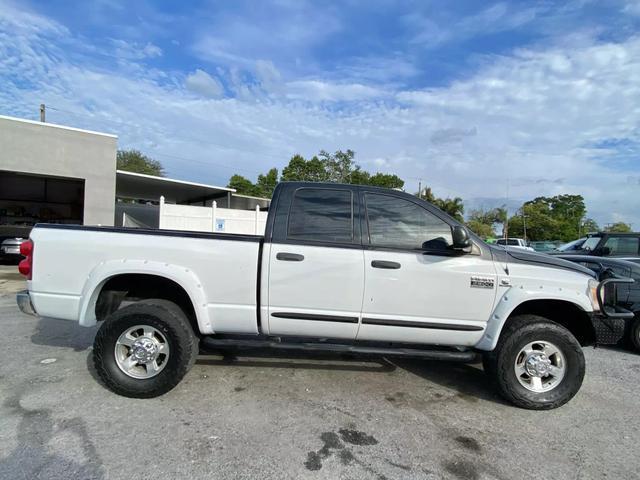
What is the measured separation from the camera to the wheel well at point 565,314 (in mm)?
3598

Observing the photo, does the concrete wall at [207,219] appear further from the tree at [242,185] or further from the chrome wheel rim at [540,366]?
the tree at [242,185]

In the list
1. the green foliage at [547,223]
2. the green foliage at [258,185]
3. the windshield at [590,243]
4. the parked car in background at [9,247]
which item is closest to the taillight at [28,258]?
the windshield at [590,243]

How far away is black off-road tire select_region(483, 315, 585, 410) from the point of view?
11.2 feet

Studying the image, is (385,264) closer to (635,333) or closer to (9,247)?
(635,333)

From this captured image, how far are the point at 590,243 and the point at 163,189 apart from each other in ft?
79.0

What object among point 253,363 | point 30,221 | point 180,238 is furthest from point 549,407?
point 30,221

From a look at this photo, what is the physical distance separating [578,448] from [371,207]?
2.57 metres

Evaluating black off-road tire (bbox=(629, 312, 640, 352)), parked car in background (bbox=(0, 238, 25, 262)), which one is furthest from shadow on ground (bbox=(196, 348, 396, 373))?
parked car in background (bbox=(0, 238, 25, 262))

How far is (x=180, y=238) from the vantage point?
3432 millimetres

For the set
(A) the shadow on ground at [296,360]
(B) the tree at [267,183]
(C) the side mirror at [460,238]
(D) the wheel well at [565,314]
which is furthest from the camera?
(B) the tree at [267,183]

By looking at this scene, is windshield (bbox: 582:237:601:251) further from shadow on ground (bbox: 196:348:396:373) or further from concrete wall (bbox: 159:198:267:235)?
concrete wall (bbox: 159:198:267:235)

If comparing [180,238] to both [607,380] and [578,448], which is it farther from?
[607,380]

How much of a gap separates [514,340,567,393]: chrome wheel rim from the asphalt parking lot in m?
0.26

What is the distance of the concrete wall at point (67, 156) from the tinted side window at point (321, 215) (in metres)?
15.7
